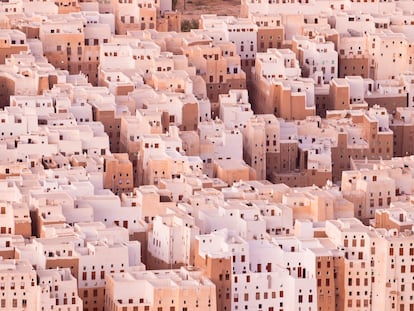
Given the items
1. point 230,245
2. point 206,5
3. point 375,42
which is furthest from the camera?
point 206,5

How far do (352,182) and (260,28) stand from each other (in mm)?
14250

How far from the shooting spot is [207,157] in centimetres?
6412

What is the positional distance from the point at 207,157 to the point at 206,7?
21097 mm

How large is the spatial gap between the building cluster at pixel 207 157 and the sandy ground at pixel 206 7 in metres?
4.82

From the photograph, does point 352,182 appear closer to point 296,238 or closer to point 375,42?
point 296,238

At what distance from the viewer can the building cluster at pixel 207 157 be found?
54812mm

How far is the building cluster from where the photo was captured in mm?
54812

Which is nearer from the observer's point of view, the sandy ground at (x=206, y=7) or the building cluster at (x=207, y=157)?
the building cluster at (x=207, y=157)

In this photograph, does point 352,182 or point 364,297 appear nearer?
point 364,297

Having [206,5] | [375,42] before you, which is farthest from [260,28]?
[206,5]

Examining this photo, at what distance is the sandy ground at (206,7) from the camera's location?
272 ft

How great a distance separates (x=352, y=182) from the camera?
6094 centimetres

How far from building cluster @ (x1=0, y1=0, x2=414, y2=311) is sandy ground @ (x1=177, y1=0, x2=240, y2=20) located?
4.82m

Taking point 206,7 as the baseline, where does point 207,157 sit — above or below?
below
